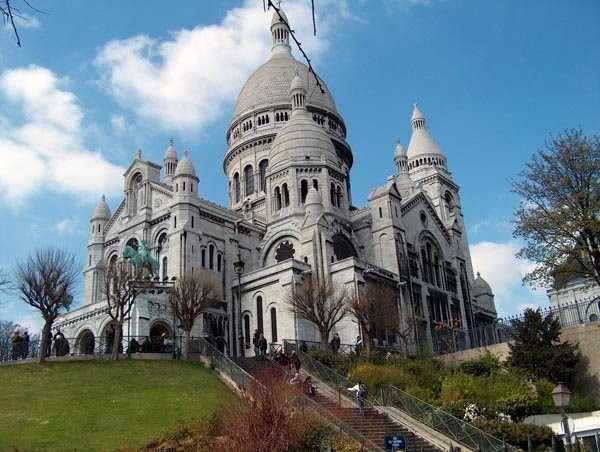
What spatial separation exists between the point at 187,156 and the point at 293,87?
1641cm

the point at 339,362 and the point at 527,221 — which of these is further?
the point at 339,362

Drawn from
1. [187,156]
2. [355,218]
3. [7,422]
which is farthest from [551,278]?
[187,156]

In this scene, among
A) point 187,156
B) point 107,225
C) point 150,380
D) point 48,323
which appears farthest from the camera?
point 107,225

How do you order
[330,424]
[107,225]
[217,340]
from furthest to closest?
[107,225] < [217,340] < [330,424]

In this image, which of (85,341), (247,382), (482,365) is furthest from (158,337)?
(482,365)

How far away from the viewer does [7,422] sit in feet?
76.9

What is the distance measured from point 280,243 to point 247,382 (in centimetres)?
2636

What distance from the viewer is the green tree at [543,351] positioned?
31250 millimetres

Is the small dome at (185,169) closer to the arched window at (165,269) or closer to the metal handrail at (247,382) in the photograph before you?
the arched window at (165,269)

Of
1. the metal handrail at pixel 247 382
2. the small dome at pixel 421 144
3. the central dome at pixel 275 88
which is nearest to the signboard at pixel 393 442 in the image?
the metal handrail at pixel 247 382

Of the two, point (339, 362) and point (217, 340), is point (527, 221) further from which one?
point (217, 340)

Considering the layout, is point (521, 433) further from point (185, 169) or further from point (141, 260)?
point (185, 169)

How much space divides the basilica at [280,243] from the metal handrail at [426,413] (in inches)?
339

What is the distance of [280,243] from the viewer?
182 ft
